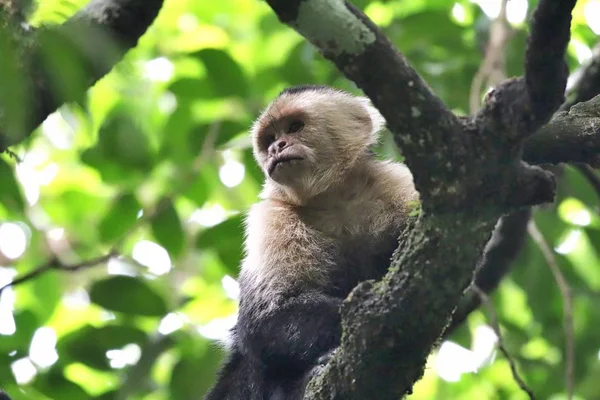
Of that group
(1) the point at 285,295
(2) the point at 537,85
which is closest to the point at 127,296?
(1) the point at 285,295

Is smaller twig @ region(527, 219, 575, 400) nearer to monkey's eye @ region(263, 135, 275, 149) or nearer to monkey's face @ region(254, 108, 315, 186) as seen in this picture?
monkey's face @ region(254, 108, 315, 186)

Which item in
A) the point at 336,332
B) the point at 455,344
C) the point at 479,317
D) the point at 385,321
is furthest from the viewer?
the point at 479,317

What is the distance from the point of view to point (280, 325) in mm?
3074

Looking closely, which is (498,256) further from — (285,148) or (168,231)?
(168,231)

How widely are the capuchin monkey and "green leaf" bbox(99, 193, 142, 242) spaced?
0.58 metres

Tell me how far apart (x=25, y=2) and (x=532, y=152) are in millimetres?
1516

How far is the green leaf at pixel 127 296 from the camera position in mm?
3584

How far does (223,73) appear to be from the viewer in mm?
4098

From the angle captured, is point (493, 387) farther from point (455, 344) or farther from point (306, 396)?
point (306, 396)

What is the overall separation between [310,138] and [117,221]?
1021mm

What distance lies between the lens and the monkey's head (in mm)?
3797

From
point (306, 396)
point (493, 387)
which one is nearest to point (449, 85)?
point (493, 387)

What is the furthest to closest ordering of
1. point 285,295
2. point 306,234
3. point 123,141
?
point 123,141 < point 306,234 < point 285,295

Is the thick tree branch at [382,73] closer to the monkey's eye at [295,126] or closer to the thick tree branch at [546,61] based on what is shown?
the thick tree branch at [546,61]
